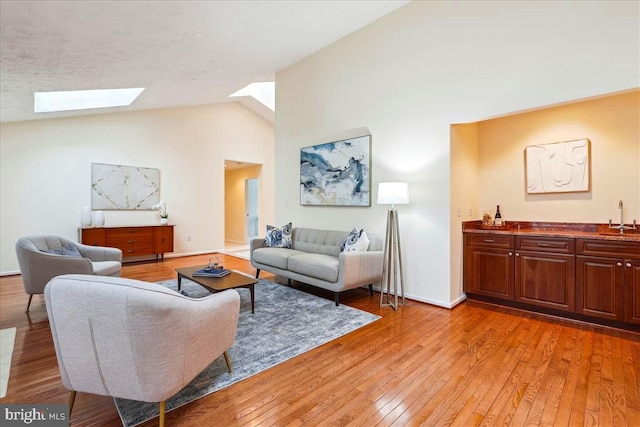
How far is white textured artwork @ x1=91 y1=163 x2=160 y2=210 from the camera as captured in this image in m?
5.82

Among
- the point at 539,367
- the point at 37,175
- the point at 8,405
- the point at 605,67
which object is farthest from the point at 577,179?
the point at 37,175

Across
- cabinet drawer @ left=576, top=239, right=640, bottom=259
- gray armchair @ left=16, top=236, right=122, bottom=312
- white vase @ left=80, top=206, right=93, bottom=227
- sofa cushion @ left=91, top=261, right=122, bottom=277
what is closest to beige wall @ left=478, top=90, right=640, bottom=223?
cabinet drawer @ left=576, top=239, right=640, bottom=259

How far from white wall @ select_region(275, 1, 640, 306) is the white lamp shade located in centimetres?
34

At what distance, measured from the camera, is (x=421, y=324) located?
309 cm

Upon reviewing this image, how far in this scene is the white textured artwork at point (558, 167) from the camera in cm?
343

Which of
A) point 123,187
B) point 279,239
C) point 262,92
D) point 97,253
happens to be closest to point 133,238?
point 123,187

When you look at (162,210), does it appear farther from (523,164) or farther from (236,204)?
(523,164)

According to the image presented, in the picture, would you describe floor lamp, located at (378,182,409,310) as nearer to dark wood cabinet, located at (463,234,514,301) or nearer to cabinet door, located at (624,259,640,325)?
dark wood cabinet, located at (463,234,514,301)

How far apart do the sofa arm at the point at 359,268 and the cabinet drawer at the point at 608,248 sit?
6.64 feet

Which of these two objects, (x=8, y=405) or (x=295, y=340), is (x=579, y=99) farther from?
(x=8, y=405)

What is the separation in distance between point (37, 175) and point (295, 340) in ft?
18.2

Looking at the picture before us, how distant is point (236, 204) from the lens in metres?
9.60

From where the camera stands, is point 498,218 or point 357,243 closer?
point 357,243

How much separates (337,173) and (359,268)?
163 centimetres
